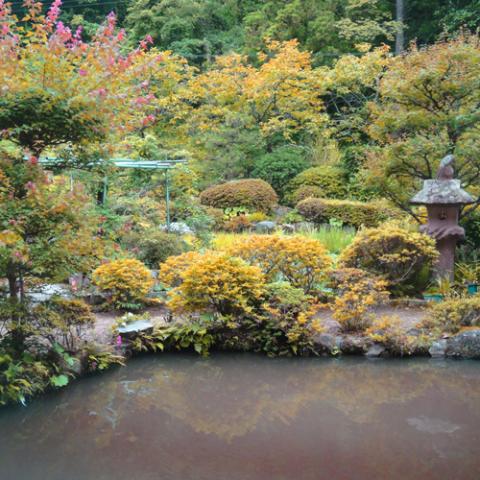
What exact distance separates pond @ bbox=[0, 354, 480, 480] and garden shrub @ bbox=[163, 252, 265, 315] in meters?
0.63

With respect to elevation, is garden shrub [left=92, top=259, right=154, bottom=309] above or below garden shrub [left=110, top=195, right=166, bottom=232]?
below

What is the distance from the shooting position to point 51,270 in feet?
17.8

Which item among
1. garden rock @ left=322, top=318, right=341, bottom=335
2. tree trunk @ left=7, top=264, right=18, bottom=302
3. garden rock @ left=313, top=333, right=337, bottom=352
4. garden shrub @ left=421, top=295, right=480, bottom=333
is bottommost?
garden rock @ left=313, top=333, right=337, bottom=352

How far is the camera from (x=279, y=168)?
15070 millimetres

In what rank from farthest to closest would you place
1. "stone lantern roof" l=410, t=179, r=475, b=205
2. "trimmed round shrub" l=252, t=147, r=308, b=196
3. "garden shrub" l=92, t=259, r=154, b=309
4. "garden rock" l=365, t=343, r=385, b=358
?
"trimmed round shrub" l=252, t=147, r=308, b=196, "stone lantern roof" l=410, t=179, r=475, b=205, "garden shrub" l=92, t=259, r=154, b=309, "garden rock" l=365, t=343, r=385, b=358

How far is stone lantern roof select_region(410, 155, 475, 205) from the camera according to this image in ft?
26.2

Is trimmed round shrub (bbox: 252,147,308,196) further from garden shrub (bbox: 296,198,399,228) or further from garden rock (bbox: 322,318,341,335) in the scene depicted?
garden rock (bbox: 322,318,341,335)

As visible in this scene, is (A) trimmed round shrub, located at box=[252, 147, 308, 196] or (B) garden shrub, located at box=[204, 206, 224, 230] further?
(A) trimmed round shrub, located at box=[252, 147, 308, 196]

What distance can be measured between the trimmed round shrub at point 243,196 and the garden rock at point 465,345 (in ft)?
24.4

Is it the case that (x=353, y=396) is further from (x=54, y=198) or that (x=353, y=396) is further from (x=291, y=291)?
(x=54, y=198)

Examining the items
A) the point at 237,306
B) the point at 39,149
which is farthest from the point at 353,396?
the point at 39,149

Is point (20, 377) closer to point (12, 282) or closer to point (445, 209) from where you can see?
point (12, 282)

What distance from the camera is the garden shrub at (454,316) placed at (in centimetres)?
672

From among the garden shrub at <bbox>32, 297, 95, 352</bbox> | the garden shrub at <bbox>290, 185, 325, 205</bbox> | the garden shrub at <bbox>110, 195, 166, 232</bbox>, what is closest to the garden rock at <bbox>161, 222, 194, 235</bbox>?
the garden shrub at <bbox>110, 195, 166, 232</bbox>
